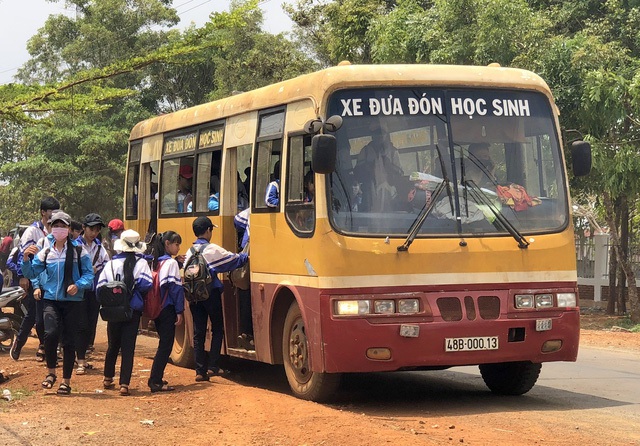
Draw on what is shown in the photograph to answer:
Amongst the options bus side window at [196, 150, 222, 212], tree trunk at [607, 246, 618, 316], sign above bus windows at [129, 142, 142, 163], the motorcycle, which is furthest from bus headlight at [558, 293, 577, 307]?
tree trunk at [607, 246, 618, 316]

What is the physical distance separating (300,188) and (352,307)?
1326 mm

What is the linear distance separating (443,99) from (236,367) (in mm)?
5101

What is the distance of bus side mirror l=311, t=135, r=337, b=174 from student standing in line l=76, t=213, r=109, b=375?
3481 millimetres

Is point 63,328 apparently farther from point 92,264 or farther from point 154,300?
point 92,264

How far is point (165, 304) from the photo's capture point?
1100 cm

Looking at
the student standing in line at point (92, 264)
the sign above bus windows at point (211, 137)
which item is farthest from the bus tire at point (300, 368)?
the sign above bus windows at point (211, 137)

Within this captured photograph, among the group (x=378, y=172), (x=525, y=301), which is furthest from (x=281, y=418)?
(x=525, y=301)

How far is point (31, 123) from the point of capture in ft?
50.9

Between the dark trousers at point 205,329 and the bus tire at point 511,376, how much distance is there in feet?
9.05

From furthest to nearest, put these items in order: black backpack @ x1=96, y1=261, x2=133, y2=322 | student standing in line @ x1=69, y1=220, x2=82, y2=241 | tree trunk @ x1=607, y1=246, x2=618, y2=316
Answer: tree trunk @ x1=607, y1=246, x2=618, y2=316
student standing in line @ x1=69, y1=220, x2=82, y2=241
black backpack @ x1=96, y1=261, x2=133, y2=322

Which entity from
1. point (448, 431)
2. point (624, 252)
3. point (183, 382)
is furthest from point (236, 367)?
point (624, 252)

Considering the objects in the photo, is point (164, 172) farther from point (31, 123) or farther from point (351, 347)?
point (351, 347)

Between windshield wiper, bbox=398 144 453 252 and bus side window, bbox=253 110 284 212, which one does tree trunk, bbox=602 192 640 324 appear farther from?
windshield wiper, bbox=398 144 453 252

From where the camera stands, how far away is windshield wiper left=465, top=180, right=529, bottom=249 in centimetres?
984
